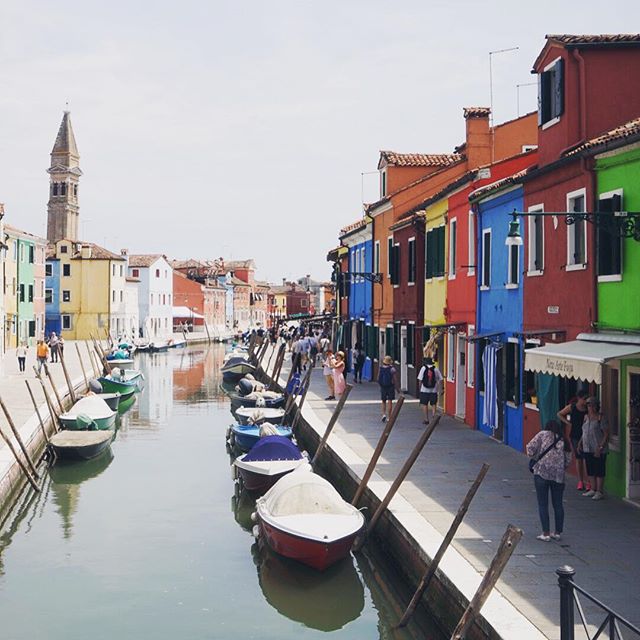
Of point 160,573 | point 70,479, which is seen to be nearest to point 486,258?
point 160,573

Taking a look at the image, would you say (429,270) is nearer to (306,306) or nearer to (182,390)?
(182,390)

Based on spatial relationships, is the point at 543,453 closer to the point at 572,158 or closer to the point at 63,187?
the point at 572,158

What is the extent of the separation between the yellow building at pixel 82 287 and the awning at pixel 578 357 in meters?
65.3

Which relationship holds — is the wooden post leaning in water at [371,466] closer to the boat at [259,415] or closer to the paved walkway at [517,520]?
the paved walkway at [517,520]

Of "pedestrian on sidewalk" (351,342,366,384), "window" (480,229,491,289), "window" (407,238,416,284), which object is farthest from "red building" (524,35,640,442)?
"pedestrian on sidewalk" (351,342,366,384)

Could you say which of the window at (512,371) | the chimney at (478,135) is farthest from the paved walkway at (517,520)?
the chimney at (478,135)

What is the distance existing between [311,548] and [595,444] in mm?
4292

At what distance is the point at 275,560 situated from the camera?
13844 mm

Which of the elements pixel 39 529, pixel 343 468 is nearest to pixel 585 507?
pixel 343 468

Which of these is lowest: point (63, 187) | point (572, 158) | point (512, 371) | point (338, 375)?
point (338, 375)

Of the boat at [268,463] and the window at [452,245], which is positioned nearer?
the boat at [268,463]

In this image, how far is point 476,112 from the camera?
25.0 m

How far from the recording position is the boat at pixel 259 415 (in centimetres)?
2559

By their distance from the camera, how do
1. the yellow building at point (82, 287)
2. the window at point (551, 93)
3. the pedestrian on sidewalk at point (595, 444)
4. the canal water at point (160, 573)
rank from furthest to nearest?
the yellow building at point (82, 287) → the window at point (551, 93) → the pedestrian on sidewalk at point (595, 444) → the canal water at point (160, 573)
